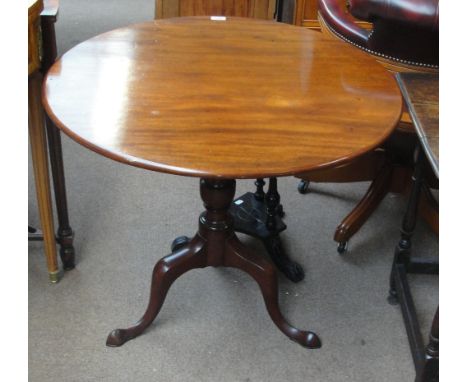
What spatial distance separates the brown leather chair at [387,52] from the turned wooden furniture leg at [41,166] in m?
0.94

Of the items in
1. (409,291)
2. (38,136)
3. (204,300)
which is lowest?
(204,300)

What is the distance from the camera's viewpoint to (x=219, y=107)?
4.70 feet

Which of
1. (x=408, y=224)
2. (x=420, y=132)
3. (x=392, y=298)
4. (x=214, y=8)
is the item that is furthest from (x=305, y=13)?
(x=420, y=132)

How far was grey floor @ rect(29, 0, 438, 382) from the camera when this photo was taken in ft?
5.85

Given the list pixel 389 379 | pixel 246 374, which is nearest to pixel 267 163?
pixel 246 374

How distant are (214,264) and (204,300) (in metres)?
0.22

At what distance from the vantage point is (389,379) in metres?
1.77

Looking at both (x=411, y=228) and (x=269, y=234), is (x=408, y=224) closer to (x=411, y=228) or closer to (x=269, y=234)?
(x=411, y=228)

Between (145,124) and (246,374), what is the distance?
0.86m

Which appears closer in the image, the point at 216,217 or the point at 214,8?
the point at 216,217

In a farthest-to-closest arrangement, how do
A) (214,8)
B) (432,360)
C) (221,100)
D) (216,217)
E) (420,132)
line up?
(214,8)
(216,217)
(432,360)
(221,100)
(420,132)

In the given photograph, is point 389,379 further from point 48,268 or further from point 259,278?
point 48,268

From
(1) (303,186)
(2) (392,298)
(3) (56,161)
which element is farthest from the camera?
(1) (303,186)

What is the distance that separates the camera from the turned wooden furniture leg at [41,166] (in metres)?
1.73
